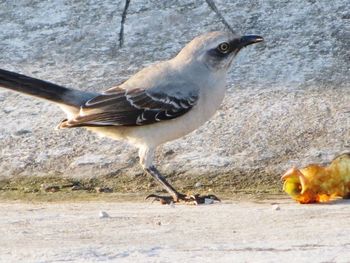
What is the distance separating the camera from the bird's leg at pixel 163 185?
623 centimetres

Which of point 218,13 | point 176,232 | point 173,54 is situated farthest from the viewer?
point 218,13

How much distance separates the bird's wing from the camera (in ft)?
21.6

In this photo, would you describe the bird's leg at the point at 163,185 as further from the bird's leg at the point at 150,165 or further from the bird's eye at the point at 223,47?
the bird's eye at the point at 223,47

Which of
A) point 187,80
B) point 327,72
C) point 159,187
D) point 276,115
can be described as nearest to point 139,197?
point 159,187

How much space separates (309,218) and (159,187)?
1.53 metres

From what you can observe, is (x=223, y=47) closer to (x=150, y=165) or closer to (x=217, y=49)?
(x=217, y=49)

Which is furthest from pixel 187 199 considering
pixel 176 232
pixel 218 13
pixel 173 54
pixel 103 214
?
pixel 218 13

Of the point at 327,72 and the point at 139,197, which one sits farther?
the point at 327,72

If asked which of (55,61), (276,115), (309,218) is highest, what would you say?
(309,218)

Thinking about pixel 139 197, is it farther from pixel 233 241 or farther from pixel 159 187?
pixel 233 241

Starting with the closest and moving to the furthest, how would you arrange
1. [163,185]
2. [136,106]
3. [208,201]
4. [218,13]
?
[208,201] → [163,185] → [136,106] → [218,13]

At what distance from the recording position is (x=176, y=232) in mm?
5156

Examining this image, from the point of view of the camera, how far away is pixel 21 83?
6508 millimetres

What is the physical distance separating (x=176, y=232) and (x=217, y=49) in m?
1.98
